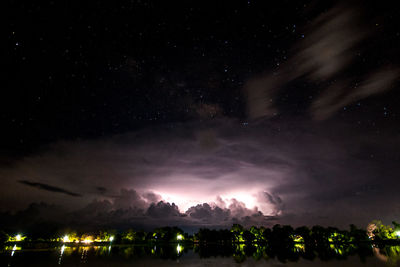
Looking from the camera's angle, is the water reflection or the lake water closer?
the water reflection

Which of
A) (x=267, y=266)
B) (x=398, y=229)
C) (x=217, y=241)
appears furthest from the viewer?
(x=217, y=241)

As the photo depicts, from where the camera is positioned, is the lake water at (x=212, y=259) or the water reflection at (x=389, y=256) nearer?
the water reflection at (x=389, y=256)

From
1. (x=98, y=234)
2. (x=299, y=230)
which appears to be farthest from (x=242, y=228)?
(x=98, y=234)

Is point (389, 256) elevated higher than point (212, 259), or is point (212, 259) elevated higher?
point (212, 259)

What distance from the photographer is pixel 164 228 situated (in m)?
135

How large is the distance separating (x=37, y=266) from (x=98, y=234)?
5016 inches

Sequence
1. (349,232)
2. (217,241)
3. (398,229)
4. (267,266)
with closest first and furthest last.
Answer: (267,266) < (398,229) < (349,232) < (217,241)

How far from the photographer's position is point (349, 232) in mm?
104312

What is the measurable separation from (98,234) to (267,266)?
13751 centimetres

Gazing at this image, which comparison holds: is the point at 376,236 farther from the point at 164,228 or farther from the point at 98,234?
the point at 98,234

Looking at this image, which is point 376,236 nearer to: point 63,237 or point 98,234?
point 98,234

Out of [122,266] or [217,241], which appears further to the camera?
[217,241]

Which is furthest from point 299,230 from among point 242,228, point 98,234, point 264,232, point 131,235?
point 98,234

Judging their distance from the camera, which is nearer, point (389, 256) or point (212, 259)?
point (212, 259)
